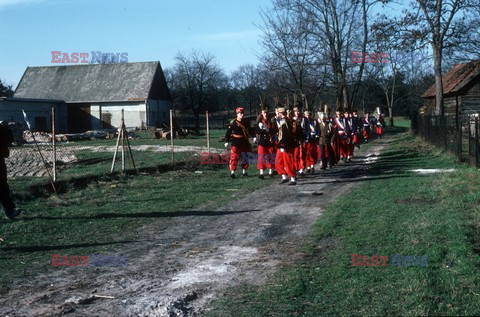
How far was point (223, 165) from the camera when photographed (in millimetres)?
21406

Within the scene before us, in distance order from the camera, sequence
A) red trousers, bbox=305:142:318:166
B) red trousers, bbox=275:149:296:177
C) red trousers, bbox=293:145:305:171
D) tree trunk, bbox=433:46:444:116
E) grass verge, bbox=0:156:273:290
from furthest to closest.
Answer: tree trunk, bbox=433:46:444:116
red trousers, bbox=305:142:318:166
red trousers, bbox=293:145:305:171
red trousers, bbox=275:149:296:177
grass verge, bbox=0:156:273:290

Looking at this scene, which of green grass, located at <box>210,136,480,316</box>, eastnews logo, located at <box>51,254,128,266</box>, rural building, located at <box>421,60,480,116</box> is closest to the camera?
green grass, located at <box>210,136,480,316</box>

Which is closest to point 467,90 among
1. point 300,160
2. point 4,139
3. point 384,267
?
point 300,160

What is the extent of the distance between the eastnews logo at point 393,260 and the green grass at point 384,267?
A: 0.11 meters

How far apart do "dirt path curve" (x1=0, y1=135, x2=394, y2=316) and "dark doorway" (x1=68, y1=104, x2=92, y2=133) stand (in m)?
48.0

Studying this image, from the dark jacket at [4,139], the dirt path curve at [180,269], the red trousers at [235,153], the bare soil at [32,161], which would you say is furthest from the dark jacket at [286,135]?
the dark jacket at [4,139]

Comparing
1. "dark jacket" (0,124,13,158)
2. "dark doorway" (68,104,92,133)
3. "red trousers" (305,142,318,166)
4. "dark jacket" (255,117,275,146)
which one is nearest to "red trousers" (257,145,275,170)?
"dark jacket" (255,117,275,146)

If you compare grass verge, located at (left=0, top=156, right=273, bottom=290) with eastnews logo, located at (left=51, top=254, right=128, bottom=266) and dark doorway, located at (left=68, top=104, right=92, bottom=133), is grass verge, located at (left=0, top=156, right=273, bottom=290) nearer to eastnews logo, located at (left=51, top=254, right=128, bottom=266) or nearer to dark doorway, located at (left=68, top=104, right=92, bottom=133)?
eastnews logo, located at (left=51, top=254, right=128, bottom=266)

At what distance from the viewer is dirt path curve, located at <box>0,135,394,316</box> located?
212 inches

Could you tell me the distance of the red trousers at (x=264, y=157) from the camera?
1630 cm

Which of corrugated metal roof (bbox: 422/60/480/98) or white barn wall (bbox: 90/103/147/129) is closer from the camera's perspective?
corrugated metal roof (bbox: 422/60/480/98)

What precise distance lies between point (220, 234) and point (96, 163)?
42.7 feet

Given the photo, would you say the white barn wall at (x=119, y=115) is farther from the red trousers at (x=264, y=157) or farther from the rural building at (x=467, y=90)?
the red trousers at (x=264, y=157)

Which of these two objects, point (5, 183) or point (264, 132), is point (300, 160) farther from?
point (5, 183)
